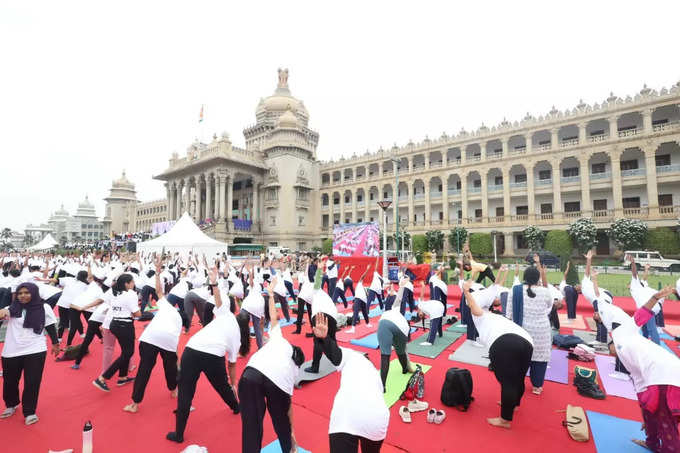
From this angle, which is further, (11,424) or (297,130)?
(297,130)

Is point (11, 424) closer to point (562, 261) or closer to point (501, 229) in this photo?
point (562, 261)

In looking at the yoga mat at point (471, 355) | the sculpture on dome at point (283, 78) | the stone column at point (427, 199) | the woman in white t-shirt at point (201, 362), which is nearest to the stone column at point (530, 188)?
the stone column at point (427, 199)

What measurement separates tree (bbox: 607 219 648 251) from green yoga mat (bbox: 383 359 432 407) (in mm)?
29139

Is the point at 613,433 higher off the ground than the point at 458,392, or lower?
lower

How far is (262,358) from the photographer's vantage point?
296cm

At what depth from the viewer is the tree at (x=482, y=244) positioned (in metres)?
33.8

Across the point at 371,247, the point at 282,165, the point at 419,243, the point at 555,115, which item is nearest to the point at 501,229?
the point at 419,243

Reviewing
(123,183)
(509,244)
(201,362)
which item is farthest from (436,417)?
(123,183)

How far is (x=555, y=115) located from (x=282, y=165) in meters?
32.8

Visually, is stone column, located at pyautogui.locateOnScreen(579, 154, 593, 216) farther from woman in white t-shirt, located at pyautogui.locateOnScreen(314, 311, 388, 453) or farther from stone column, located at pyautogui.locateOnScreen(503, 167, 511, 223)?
woman in white t-shirt, located at pyautogui.locateOnScreen(314, 311, 388, 453)

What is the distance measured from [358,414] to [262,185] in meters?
46.7

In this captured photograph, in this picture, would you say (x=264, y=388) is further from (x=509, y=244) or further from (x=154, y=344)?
(x=509, y=244)

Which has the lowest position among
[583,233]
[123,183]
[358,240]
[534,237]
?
[358,240]

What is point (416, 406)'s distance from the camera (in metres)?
4.55
